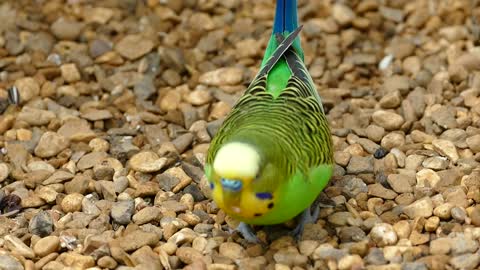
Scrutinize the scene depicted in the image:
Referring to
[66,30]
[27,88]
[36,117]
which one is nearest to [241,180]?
[36,117]

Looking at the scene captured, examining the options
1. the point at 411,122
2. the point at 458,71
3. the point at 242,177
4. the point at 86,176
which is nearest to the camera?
the point at 242,177

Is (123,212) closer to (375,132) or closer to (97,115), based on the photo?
(97,115)

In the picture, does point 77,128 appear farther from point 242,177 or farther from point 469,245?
point 469,245

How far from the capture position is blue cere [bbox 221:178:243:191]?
10.2 ft

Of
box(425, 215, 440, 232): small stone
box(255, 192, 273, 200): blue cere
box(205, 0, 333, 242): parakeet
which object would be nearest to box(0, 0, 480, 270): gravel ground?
box(425, 215, 440, 232): small stone

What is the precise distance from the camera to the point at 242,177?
3.11 meters

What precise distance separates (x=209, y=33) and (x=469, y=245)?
2658mm

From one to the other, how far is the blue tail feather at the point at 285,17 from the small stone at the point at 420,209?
3.44ft

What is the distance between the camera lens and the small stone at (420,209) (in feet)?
12.4

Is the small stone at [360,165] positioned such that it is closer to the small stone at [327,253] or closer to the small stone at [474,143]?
the small stone at [474,143]

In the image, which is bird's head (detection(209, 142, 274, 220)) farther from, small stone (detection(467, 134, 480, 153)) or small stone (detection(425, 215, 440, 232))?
small stone (detection(467, 134, 480, 153))

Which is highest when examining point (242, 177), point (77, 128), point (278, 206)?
point (242, 177)

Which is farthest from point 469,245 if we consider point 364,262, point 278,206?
point 278,206

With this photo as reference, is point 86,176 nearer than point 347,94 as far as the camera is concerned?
Yes
